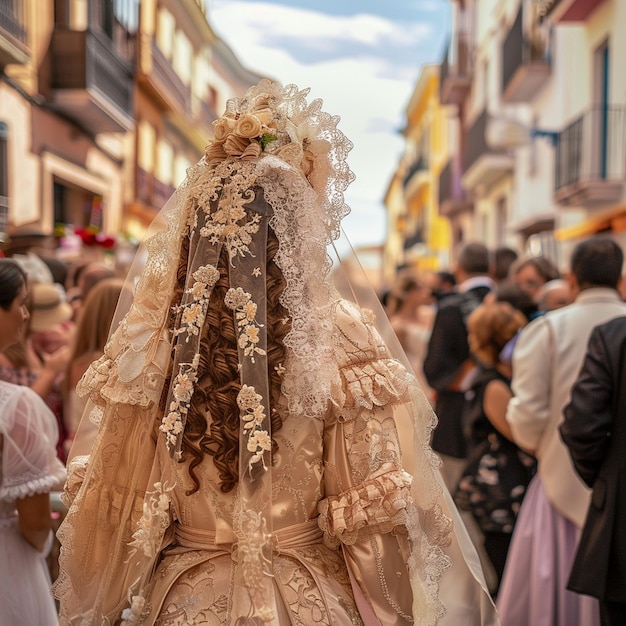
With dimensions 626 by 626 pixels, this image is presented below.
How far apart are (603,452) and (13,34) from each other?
8.45 meters

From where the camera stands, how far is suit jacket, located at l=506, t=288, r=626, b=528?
3.74 m

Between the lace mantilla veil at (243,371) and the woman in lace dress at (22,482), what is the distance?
45 centimetres

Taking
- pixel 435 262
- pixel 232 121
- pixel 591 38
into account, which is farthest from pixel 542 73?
pixel 435 262

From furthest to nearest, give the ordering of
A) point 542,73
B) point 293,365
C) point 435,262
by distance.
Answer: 1. point 435,262
2. point 542,73
3. point 293,365

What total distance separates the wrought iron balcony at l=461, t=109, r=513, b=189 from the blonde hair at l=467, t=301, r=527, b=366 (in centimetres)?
1415

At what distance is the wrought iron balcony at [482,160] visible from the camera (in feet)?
59.0

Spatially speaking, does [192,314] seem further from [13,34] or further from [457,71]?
[457,71]

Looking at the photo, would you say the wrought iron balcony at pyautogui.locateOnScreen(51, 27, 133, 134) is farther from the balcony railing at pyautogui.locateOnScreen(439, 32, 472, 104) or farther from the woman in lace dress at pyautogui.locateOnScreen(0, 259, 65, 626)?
the balcony railing at pyautogui.locateOnScreen(439, 32, 472, 104)

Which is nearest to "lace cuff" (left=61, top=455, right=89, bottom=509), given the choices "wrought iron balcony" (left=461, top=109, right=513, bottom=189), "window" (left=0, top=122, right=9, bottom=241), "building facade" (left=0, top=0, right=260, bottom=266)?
"building facade" (left=0, top=0, right=260, bottom=266)

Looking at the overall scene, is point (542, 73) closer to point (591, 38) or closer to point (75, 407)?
point (591, 38)

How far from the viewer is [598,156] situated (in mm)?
11609

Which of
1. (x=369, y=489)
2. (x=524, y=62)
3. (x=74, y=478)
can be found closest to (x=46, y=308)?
(x=74, y=478)

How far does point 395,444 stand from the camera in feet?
6.38

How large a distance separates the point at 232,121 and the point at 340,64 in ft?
4.21
